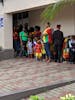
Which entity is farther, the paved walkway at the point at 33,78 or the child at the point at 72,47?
the child at the point at 72,47

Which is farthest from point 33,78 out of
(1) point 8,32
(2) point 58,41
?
(1) point 8,32

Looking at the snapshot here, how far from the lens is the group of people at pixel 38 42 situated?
13719mm

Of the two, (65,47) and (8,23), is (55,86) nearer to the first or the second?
(65,47)

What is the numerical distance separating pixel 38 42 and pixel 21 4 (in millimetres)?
2150

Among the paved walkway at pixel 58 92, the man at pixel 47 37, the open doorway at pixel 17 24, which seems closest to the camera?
the paved walkway at pixel 58 92

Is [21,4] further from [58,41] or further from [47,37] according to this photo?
[58,41]

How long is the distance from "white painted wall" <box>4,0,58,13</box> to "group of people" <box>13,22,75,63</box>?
100 cm

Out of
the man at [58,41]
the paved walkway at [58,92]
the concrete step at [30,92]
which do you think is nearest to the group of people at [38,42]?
the man at [58,41]

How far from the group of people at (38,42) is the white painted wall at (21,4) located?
1.00 metres

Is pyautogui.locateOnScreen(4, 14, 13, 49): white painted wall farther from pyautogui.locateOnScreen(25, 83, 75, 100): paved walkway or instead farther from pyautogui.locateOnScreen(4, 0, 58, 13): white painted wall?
pyautogui.locateOnScreen(25, 83, 75, 100): paved walkway

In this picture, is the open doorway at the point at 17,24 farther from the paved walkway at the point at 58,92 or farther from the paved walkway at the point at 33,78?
the paved walkway at the point at 58,92

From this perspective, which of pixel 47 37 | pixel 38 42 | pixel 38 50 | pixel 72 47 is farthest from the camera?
pixel 38 42

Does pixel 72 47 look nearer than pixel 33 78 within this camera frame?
No

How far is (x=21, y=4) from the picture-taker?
15.6m
